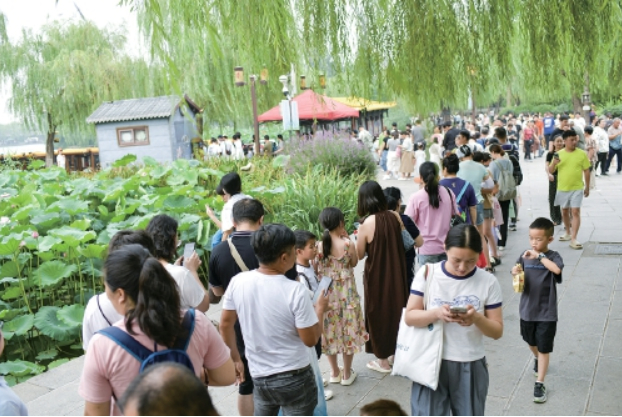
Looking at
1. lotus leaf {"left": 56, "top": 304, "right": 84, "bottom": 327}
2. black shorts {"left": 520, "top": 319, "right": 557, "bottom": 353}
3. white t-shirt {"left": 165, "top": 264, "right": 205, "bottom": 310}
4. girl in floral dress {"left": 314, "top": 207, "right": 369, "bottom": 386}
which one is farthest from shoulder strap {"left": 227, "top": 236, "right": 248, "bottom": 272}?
lotus leaf {"left": 56, "top": 304, "right": 84, "bottom": 327}

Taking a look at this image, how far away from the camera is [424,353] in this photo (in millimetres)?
3086

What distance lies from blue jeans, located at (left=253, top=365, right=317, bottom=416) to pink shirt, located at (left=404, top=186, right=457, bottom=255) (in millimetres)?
2560

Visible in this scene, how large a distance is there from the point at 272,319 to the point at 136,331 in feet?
3.08

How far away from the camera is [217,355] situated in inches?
98.2

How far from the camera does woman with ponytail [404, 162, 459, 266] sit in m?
5.50

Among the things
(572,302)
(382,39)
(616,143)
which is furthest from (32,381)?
(616,143)

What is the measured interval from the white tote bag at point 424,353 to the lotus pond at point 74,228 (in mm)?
4640

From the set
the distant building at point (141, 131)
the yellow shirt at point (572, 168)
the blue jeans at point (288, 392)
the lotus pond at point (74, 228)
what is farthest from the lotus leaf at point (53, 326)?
the distant building at point (141, 131)

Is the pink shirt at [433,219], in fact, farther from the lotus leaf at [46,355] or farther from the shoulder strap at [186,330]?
the lotus leaf at [46,355]

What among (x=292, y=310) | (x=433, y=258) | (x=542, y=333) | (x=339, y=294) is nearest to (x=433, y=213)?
(x=433, y=258)

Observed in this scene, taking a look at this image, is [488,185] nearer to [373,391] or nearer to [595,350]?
[595,350]

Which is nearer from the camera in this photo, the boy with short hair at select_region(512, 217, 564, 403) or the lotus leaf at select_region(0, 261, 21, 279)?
the boy with short hair at select_region(512, 217, 564, 403)

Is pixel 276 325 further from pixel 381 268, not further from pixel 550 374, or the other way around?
pixel 550 374

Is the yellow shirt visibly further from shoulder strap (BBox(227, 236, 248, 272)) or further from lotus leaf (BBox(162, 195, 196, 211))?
shoulder strap (BBox(227, 236, 248, 272))
